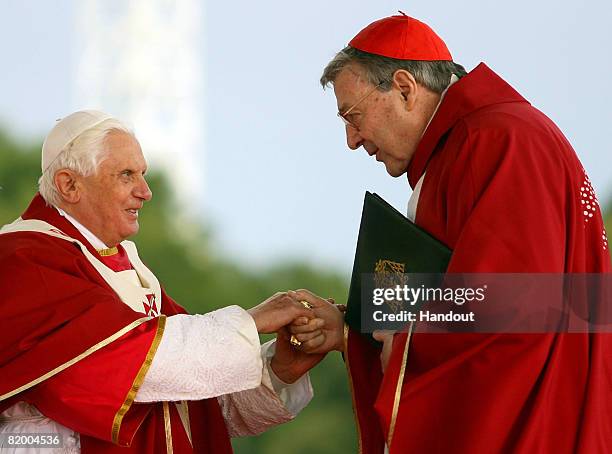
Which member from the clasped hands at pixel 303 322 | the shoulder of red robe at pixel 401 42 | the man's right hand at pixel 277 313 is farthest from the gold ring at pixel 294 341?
the shoulder of red robe at pixel 401 42

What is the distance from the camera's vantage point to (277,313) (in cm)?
538

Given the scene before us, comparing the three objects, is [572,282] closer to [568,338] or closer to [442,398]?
[568,338]

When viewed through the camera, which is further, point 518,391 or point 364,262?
point 364,262

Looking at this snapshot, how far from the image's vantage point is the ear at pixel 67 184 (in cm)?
532

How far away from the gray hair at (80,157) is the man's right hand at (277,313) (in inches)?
34.3

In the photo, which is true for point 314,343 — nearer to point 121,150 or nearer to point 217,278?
point 121,150

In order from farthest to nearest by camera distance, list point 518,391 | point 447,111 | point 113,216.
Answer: point 113,216
point 447,111
point 518,391

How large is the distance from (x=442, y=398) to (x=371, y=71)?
4.23 feet

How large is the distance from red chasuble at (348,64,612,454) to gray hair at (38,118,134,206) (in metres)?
1.41

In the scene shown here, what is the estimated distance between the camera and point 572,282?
15.1 ft

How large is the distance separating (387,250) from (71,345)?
1.23m

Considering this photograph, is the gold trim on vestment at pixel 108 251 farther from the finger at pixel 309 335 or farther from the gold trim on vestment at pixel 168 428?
the finger at pixel 309 335

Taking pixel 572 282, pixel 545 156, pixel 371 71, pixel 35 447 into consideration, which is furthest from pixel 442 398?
pixel 35 447

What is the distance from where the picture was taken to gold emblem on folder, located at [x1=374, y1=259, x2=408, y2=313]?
16.3 feet
